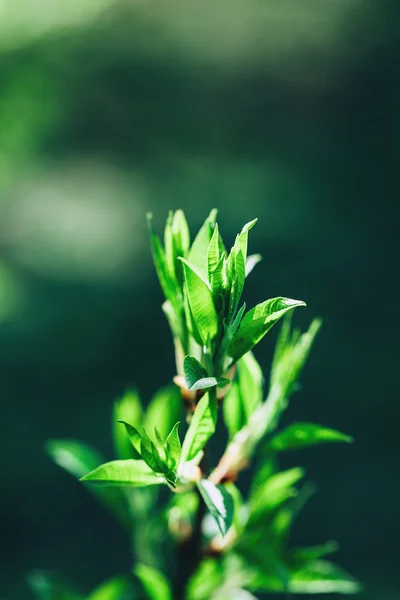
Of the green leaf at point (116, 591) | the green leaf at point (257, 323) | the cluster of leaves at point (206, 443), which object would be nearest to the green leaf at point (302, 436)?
the cluster of leaves at point (206, 443)

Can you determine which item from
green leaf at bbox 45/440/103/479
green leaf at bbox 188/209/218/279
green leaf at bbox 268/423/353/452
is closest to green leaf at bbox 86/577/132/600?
green leaf at bbox 45/440/103/479

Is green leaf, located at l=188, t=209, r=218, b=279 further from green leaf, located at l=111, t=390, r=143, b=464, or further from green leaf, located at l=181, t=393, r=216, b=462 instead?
green leaf, located at l=111, t=390, r=143, b=464

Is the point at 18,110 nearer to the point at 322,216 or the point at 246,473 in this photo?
the point at 322,216

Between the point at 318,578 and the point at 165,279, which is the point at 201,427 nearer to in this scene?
the point at 165,279

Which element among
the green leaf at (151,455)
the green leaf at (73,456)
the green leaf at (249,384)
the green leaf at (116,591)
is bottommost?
the green leaf at (116,591)

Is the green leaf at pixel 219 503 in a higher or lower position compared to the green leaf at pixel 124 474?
lower

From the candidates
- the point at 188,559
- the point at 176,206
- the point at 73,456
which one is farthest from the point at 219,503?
the point at 176,206

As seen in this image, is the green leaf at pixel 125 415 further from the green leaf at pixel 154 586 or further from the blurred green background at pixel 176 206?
the blurred green background at pixel 176 206
